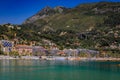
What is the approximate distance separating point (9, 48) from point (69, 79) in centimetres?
13828

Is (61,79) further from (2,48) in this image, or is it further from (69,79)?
(2,48)

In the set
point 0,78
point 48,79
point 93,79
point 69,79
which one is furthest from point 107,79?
point 0,78

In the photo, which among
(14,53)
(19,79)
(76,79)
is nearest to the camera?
(19,79)

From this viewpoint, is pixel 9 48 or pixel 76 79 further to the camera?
pixel 9 48

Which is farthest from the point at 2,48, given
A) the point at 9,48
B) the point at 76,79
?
the point at 76,79

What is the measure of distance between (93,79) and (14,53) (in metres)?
127

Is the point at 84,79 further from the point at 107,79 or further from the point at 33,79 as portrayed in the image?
the point at 33,79

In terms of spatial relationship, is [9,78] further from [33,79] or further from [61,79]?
[61,79]

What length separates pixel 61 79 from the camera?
6531 centimetres

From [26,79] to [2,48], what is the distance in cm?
13308

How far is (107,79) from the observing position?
68000 millimetres

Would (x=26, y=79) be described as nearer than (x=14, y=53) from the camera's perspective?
Yes

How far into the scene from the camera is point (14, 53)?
189 meters

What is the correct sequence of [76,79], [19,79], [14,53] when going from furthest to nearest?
[14,53] → [76,79] → [19,79]
